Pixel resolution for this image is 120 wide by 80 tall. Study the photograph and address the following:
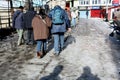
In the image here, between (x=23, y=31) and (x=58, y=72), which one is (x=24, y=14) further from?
(x=58, y=72)

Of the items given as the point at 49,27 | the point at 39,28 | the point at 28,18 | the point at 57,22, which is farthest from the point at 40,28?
the point at 28,18

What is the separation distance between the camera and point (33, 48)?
12172mm

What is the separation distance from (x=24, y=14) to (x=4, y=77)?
17.8ft

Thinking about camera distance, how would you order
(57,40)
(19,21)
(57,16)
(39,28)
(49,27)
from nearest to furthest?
(39,28), (49,27), (57,16), (57,40), (19,21)

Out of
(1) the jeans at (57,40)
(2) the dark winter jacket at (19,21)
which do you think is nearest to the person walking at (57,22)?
(1) the jeans at (57,40)

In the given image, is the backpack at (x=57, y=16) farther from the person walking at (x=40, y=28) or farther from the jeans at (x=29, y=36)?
the jeans at (x=29, y=36)

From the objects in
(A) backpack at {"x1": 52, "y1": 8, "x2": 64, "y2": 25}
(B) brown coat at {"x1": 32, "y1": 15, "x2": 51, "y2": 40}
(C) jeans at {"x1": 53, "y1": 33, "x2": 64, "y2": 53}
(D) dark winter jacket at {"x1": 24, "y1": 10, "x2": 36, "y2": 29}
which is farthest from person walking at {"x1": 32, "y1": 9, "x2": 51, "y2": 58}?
(D) dark winter jacket at {"x1": 24, "y1": 10, "x2": 36, "y2": 29}

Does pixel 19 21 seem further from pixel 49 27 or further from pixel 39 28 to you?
pixel 39 28

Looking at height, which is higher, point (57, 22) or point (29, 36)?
point (57, 22)

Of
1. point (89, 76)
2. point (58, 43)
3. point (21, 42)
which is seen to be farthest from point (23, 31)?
point (89, 76)

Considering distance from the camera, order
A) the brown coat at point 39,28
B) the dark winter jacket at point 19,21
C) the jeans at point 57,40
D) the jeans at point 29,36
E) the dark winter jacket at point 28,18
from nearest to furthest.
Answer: the brown coat at point 39,28 → the jeans at point 57,40 → the dark winter jacket at point 28,18 → the dark winter jacket at point 19,21 → the jeans at point 29,36

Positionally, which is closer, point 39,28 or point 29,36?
point 39,28

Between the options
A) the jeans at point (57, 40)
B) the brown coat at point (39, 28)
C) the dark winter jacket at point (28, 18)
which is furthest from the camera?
the dark winter jacket at point (28, 18)

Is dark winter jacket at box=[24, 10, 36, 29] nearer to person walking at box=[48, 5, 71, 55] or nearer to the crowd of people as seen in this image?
the crowd of people
